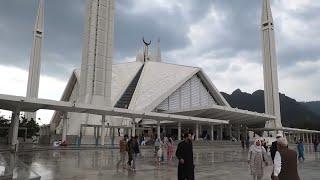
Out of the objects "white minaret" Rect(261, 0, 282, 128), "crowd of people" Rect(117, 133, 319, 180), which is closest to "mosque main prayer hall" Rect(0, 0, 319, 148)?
"white minaret" Rect(261, 0, 282, 128)

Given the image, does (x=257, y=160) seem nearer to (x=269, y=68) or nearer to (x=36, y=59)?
(x=36, y=59)

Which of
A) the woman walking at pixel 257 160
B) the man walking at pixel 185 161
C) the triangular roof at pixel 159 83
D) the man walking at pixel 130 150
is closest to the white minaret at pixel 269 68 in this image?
the triangular roof at pixel 159 83

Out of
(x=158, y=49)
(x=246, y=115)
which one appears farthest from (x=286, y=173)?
(x=158, y=49)

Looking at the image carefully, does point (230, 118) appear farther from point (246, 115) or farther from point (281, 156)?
point (281, 156)

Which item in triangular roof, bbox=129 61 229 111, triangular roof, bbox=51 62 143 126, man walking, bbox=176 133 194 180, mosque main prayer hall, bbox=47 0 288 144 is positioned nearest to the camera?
man walking, bbox=176 133 194 180

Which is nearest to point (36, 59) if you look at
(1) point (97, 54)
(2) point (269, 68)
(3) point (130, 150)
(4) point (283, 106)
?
(1) point (97, 54)

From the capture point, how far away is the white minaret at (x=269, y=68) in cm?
5872

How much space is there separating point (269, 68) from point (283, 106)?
62.3 m

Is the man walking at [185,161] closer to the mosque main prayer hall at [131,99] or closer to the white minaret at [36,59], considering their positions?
the mosque main prayer hall at [131,99]

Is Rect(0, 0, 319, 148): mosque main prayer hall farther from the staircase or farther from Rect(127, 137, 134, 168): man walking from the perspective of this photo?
Rect(127, 137, 134, 168): man walking

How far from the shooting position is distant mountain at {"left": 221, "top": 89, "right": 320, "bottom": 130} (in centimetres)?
11162

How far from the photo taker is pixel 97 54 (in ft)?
127

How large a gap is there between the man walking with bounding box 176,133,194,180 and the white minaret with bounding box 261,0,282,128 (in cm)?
5330

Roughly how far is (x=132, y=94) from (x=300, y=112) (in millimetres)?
80941
